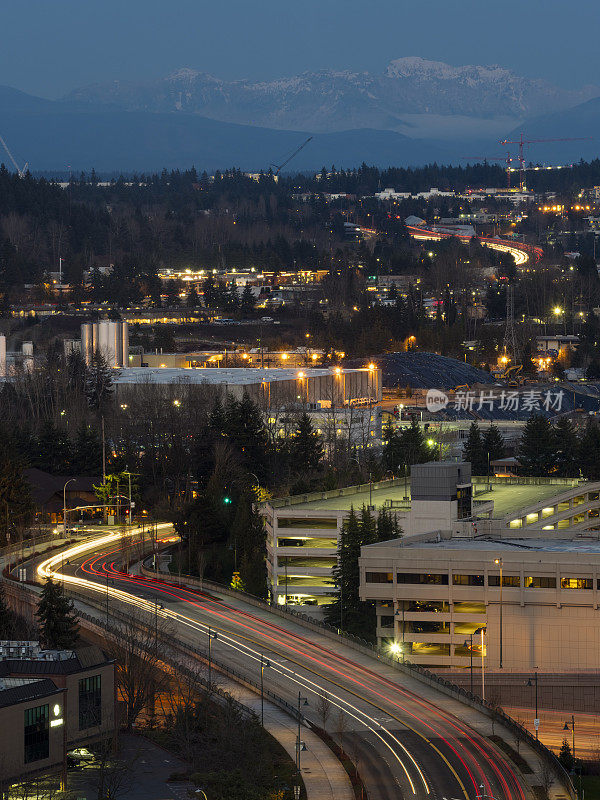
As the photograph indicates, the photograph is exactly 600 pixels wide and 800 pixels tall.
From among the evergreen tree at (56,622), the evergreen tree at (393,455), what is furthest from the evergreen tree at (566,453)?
the evergreen tree at (56,622)

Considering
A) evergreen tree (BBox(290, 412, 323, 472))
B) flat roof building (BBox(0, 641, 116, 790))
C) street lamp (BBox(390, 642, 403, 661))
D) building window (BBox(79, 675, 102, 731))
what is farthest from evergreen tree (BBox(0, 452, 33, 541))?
building window (BBox(79, 675, 102, 731))

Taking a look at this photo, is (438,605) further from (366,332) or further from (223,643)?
(366,332)

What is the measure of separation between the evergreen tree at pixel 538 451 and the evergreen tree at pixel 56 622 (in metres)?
40.2

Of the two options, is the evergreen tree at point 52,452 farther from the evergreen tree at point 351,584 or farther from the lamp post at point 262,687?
the lamp post at point 262,687

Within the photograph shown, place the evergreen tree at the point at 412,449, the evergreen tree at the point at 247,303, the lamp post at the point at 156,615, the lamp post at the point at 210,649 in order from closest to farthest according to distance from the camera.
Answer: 1. the lamp post at the point at 210,649
2. the lamp post at the point at 156,615
3. the evergreen tree at the point at 412,449
4. the evergreen tree at the point at 247,303

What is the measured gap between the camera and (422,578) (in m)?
52.2

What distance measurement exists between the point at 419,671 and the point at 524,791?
10.5 metres

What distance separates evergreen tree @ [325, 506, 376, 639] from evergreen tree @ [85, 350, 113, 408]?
46540 mm

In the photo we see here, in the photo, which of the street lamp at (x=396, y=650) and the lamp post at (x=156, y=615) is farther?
the street lamp at (x=396, y=650)

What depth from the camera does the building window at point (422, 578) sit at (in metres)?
52.0

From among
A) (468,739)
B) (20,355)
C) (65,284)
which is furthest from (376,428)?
(65,284)

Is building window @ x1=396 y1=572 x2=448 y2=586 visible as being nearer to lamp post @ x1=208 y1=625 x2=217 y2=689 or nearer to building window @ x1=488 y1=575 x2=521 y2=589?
building window @ x1=488 y1=575 x2=521 y2=589

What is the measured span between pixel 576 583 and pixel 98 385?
58092 mm

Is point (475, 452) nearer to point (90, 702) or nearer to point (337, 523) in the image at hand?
point (337, 523)
